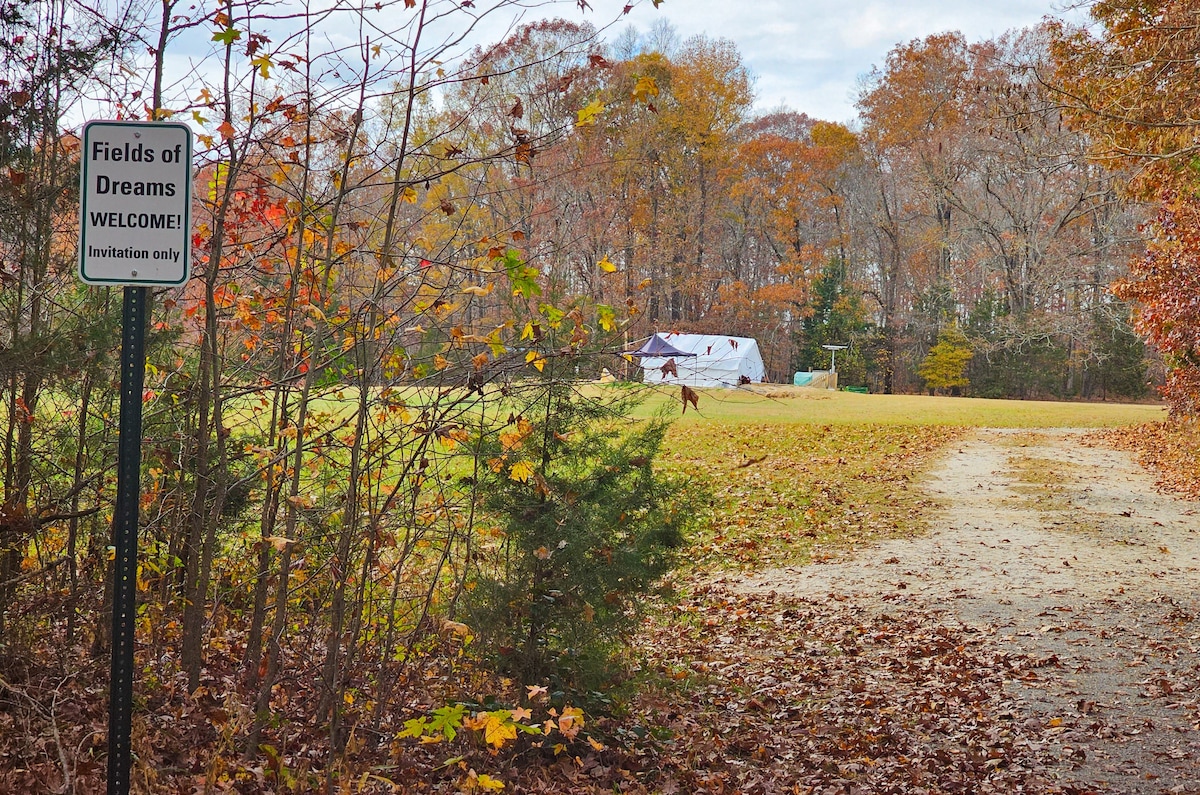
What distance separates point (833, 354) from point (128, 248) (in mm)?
48398

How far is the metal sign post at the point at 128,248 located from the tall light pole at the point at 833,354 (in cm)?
4765

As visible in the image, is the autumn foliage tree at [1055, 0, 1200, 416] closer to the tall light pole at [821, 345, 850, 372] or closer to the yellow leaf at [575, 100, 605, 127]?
the yellow leaf at [575, 100, 605, 127]

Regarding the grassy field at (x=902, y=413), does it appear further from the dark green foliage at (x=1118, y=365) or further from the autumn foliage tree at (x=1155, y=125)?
the dark green foliage at (x=1118, y=365)

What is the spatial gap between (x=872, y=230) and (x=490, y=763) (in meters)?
52.5

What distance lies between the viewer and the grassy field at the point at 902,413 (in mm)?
28391

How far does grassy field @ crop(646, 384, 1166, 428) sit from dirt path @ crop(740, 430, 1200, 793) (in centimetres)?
870

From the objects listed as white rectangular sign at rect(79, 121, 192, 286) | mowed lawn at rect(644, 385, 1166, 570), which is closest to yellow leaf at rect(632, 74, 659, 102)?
mowed lawn at rect(644, 385, 1166, 570)

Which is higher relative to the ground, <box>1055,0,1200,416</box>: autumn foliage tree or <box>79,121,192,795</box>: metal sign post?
<box>1055,0,1200,416</box>: autumn foliage tree

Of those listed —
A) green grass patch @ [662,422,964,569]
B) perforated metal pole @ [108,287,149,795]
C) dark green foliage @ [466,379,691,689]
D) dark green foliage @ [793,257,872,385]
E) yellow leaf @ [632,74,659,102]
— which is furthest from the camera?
dark green foliage @ [793,257,872,385]

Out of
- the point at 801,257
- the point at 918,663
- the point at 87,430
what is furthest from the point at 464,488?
the point at 801,257

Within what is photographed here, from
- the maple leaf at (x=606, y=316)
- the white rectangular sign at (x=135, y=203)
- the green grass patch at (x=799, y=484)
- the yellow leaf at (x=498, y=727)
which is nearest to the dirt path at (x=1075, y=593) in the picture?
the green grass patch at (x=799, y=484)

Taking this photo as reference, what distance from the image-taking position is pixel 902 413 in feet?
104

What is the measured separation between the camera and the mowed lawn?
1346cm

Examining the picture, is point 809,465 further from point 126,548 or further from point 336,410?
point 126,548
